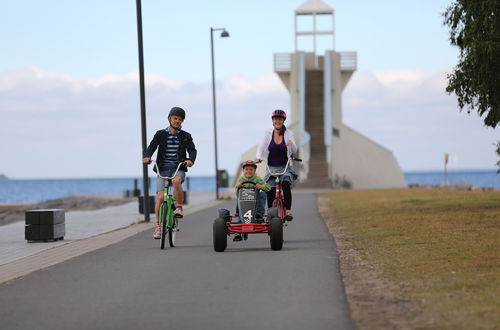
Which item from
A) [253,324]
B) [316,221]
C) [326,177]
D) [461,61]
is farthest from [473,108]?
[326,177]

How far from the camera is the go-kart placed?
561 inches

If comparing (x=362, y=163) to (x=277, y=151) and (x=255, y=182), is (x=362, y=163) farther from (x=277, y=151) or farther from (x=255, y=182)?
(x=255, y=182)

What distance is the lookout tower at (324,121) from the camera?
62594 millimetres

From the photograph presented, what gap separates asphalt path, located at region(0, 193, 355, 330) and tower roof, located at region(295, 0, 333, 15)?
49.5 m

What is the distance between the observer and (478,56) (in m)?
21.2

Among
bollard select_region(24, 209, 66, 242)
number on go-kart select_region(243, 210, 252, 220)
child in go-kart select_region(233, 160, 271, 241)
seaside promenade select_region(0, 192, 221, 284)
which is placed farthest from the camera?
bollard select_region(24, 209, 66, 242)

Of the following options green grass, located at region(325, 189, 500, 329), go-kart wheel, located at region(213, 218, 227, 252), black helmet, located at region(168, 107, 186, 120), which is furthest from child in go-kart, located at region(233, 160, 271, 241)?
green grass, located at region(325, 189, 500, 329)

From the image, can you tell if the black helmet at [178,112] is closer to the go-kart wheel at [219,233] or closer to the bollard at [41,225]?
the go-kart wheel at [219,233]

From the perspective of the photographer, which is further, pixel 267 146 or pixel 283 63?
pixel 283 63

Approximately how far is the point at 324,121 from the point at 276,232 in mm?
47915

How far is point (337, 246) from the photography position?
15.3 m

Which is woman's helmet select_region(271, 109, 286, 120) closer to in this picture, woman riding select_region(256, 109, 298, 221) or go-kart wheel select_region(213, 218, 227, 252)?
woman riding select_region(256, 109, 298, 221)

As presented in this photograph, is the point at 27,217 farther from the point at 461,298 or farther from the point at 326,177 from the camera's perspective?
the point at 326,177

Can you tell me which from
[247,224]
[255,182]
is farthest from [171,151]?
[247,224]
